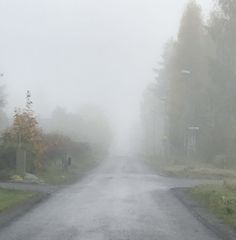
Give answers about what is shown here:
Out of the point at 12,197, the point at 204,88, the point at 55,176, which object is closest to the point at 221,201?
the point at 12,197

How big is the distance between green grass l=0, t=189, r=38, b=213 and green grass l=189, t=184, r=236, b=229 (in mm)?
6346

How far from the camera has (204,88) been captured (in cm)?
6381

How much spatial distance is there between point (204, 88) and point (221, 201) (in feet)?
140

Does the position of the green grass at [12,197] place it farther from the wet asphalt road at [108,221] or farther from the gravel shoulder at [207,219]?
the gravel shoulder at [207,219]

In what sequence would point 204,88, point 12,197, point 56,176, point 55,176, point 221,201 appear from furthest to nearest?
point 204,88
point 56,176
point 55,176
point 12,197
point 221,201

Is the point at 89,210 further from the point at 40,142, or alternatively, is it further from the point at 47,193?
the point at 40,142

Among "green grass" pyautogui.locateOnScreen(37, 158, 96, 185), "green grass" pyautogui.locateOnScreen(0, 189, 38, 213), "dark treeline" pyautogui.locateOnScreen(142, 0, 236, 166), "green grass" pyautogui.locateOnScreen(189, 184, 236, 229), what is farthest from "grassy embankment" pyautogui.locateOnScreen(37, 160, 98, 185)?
"dark treeline" pyautogui.locateOnScreen(142, 0, 236, 166)

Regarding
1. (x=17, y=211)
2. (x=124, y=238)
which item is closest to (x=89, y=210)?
(x=17, y=211)

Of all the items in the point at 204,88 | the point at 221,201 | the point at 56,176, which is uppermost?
the point at 204,88

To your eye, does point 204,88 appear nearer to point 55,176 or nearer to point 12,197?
point 55,176

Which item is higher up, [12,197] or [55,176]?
[55,176]

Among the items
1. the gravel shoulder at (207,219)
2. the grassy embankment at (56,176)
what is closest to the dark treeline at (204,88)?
the grassy embankment at (56,176)

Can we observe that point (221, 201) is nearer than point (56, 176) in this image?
Yes

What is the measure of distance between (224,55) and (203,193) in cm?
3174
